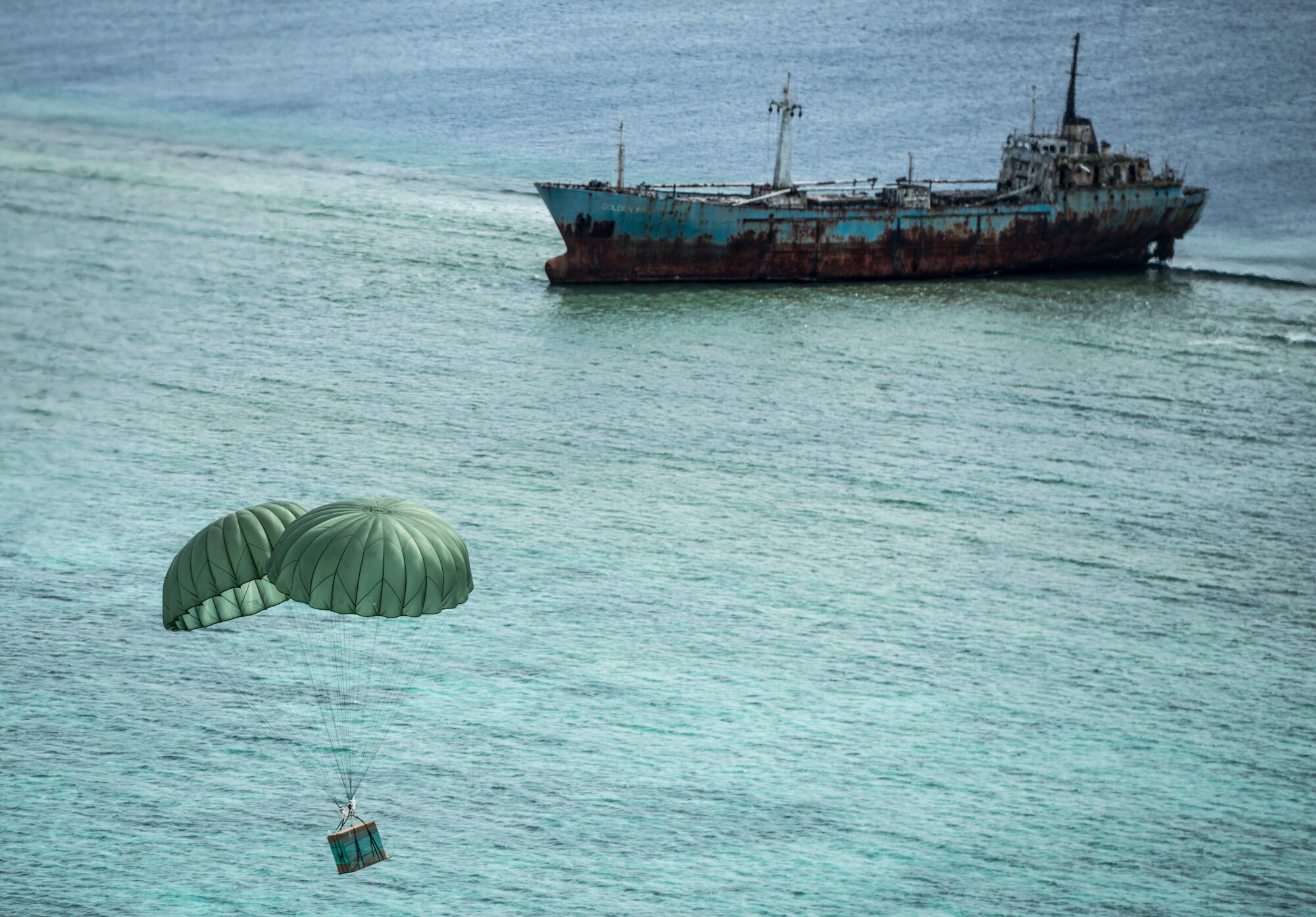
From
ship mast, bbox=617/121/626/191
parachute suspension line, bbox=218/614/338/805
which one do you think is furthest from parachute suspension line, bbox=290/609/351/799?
ship mast, bbox=617/121/626/191

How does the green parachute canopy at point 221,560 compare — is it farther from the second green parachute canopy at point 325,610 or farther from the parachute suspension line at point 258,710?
the parachute suspension line at point 258,710

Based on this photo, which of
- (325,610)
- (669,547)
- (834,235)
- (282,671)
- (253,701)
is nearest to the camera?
(325,610)

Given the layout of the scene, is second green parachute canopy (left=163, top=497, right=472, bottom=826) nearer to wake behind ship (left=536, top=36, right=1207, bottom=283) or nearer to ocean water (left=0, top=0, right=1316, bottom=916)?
ocean water (left=0, top=0, right=1316, bottom=916)

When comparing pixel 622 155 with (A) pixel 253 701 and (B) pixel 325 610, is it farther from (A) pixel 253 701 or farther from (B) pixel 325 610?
(B) pixel 325 610

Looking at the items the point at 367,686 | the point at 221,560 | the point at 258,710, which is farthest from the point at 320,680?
the point at 221,560

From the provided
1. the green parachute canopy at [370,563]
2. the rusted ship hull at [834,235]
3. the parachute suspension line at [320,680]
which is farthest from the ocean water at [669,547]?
the green parachute canopy at [370,563]

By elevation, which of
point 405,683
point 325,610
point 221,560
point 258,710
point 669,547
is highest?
point 221,560

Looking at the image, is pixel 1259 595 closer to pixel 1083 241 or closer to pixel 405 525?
pixel 405 525
